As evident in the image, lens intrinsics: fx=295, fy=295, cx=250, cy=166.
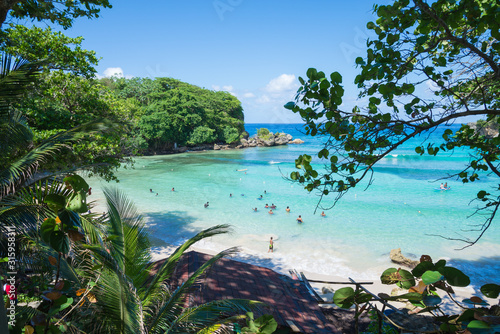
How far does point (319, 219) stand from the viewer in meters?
18.8

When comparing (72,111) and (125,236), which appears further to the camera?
(72,111)

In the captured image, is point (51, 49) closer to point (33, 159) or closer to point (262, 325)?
point (33, 159)

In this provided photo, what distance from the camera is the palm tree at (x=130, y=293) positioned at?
3.27 metres

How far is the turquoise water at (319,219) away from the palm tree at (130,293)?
373cm

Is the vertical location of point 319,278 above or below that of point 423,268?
below

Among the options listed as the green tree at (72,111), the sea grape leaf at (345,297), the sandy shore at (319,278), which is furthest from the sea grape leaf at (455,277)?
the green tree at (72,111)

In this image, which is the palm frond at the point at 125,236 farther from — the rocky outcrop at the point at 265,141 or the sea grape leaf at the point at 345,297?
the rocky outcrop at the point at 265,141

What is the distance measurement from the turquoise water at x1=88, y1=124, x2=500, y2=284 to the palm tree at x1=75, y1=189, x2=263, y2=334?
12.2ft

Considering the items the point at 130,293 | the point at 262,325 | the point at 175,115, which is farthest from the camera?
the point at 175,115

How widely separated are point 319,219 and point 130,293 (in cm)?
1657

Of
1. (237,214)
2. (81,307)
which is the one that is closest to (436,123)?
(81,307)

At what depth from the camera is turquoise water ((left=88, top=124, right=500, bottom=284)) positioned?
43.8 ft

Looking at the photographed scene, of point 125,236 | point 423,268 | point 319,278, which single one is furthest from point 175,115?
point 423,268

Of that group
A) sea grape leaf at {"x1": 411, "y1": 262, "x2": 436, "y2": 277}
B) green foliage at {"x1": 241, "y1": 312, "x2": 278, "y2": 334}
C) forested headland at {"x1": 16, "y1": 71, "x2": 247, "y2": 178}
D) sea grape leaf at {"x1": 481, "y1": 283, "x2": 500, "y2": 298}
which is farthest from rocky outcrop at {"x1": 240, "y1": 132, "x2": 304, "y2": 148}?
sea grape leaf at {"x1": 481, "y1": 283, "x2": 500, "y2": 298}
